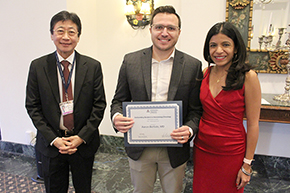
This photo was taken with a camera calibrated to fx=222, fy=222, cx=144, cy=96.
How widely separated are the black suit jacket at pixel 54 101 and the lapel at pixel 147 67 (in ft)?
1.39

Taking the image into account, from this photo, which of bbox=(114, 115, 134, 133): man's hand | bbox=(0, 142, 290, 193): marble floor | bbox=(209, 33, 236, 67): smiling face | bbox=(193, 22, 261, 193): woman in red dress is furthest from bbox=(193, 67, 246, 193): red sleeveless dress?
bbox=(0, 142, 290, 193): marble floor

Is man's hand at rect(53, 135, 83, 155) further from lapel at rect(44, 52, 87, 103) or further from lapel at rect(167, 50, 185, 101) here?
lapel at rect(167, 50, 185, 101)

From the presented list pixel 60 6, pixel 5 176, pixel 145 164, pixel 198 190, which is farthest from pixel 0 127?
pixel 198 190

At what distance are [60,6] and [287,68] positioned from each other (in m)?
2.75

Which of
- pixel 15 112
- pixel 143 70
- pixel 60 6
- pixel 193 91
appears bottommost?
pixel 15 112

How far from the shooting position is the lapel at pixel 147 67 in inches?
59.7

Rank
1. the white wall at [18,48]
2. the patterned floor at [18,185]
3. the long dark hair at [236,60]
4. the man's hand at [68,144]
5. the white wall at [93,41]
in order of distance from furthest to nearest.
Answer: the white wall at [18,48] → the white wall at [93,41] → the patterned floor at [18,185] → the man's hand at [68,144] → the long dark hair at [236,60]

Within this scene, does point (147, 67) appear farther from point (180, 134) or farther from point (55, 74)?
→ point (55, 74)

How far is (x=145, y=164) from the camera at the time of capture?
1594mm

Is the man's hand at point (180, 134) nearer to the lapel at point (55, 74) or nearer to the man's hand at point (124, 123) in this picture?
the man's hand at point (124, 123)

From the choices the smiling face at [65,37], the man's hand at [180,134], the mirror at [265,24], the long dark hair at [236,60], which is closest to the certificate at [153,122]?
Answer: the man's hand at [180,134]

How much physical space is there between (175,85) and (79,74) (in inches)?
28.9

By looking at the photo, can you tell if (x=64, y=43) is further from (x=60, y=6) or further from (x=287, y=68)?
(x=287, y=68)

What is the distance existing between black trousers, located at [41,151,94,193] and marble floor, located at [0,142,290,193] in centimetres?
80
